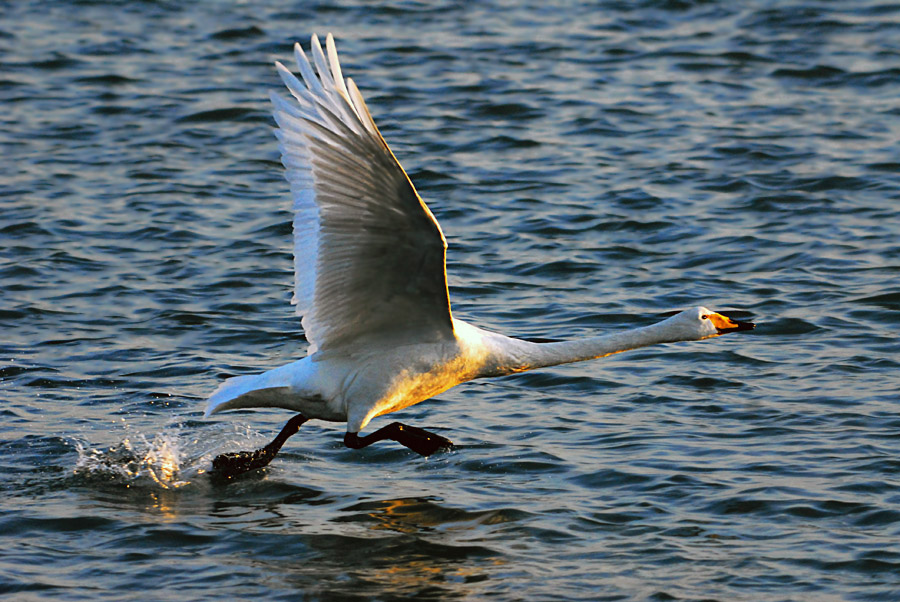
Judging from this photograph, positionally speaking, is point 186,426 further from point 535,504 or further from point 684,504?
point 684,504

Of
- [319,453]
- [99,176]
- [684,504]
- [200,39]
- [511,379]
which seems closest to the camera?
[684,504]

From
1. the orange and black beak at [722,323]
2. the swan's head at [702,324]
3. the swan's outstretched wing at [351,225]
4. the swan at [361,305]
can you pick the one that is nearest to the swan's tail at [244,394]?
the swan at [361,305]

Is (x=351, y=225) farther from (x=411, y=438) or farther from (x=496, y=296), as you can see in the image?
(x=496, y=296)

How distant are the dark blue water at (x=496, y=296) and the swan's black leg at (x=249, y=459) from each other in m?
0.16

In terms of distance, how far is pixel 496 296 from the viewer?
1151 cm

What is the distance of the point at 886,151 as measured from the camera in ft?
48.5

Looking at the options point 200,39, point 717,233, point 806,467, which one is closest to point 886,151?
point 717,233

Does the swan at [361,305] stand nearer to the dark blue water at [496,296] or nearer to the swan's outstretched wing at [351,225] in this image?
the swan's outstretched wing at [351,225]

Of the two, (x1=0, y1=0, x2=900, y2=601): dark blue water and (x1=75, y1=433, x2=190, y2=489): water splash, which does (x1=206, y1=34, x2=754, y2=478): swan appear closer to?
(x1=75, y1=433, x2=190, y2=489): water splash

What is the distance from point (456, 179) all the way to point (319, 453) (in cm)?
599

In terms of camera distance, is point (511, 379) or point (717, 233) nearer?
point (511, 379)

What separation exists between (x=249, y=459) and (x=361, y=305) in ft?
4.77

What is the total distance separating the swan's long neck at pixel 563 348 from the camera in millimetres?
8234

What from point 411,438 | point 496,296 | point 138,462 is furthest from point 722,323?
point 138,462
